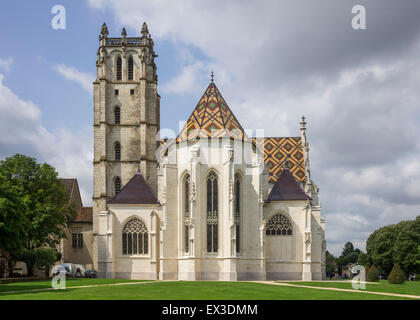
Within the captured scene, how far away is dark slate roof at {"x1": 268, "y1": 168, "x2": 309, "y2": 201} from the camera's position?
4916cm

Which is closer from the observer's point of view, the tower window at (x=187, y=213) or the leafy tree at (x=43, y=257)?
the tower window at (x=187, y=213)

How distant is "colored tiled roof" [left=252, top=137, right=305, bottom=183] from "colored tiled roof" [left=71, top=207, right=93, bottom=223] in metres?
27.5

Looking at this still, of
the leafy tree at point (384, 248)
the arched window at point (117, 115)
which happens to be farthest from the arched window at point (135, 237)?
the leafy tree at point (384, 248)

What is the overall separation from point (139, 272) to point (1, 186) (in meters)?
19.3

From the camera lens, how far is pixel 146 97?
61.9 metres

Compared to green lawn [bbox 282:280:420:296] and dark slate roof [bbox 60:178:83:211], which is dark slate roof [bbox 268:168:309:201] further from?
dark slate roof [bbox 60:178:83:211]

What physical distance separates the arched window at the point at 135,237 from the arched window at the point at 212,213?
6669mm

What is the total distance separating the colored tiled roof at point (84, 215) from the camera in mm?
71781

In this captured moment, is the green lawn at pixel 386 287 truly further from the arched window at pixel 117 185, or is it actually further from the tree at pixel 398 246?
the tree at pixel 398 246

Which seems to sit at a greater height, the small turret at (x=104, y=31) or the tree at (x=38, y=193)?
the small turret at (x=104, y=31)

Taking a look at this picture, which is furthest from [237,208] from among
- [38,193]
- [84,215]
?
[84,215]
